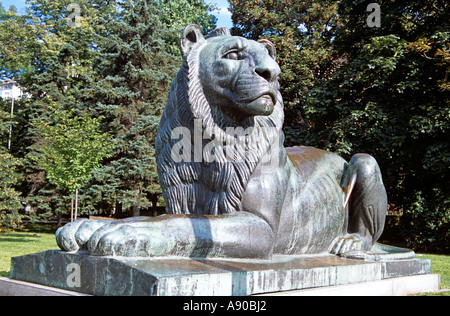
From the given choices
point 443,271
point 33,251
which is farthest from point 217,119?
point 33,251

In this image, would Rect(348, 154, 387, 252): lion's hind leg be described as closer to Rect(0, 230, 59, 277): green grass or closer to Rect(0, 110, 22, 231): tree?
Rect(0, 230, 59, 277): green grass

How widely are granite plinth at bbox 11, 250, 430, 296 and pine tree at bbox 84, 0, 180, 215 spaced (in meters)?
19.4

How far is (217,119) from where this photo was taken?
3.88 meters

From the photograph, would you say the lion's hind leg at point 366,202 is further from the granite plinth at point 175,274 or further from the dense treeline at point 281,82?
the dense treeline at point 281,82

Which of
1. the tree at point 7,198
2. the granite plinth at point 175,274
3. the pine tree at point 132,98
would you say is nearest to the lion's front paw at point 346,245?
the granite plinth at point 175,274

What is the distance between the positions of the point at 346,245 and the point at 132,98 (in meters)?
21.3

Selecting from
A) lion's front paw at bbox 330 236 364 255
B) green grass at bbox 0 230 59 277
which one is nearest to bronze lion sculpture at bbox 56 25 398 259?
lion's front paw at bbox 330 236 364 255

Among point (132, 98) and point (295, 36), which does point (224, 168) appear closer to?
point (295, 36)

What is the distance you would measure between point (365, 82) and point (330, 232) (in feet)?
42.2

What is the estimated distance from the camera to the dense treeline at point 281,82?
50.7 feet

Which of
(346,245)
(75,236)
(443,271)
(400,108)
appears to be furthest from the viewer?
(400,108)

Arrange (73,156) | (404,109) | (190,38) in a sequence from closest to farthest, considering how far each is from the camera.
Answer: (190,38), (404,109), (73,156)

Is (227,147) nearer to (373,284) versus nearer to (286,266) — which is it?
(286,266)
